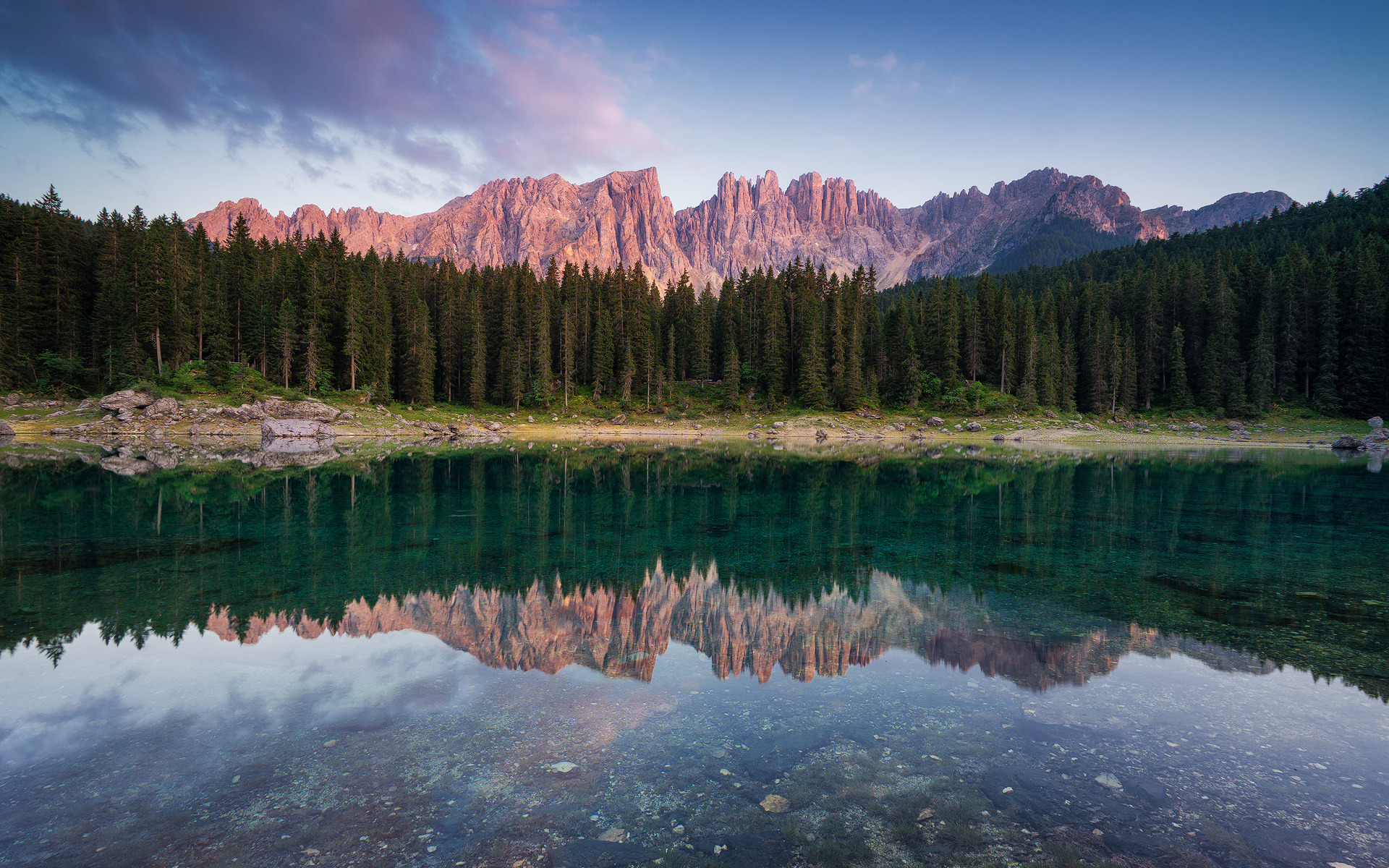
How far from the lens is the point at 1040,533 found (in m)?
21.8

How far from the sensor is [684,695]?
921cm

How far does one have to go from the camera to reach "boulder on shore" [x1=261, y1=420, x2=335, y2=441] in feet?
206

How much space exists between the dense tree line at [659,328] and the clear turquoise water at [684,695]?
2380 inches

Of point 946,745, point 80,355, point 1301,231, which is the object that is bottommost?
point 946,745

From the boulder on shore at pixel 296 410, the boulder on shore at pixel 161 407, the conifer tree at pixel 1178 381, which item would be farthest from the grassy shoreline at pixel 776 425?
the conifer tree at pixel 1178 381

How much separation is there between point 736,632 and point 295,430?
66.7 meters

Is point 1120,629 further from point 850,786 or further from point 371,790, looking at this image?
point 371,790

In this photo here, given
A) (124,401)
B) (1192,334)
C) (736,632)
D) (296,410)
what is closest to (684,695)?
(736,632)

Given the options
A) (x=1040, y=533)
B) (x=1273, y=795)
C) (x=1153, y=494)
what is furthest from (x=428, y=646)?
(x=1153, y=494)

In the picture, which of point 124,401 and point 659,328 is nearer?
point 124,401

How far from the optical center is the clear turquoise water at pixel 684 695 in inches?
235

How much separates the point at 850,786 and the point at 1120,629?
8329 mm

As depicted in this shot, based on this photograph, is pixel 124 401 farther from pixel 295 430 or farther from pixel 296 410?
pixel 295 430

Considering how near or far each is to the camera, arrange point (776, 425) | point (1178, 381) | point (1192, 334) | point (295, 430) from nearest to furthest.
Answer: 1. point (295, 430)
2. point (776, 425)
3. point (1178, 381)
4. point (1192, 334)
